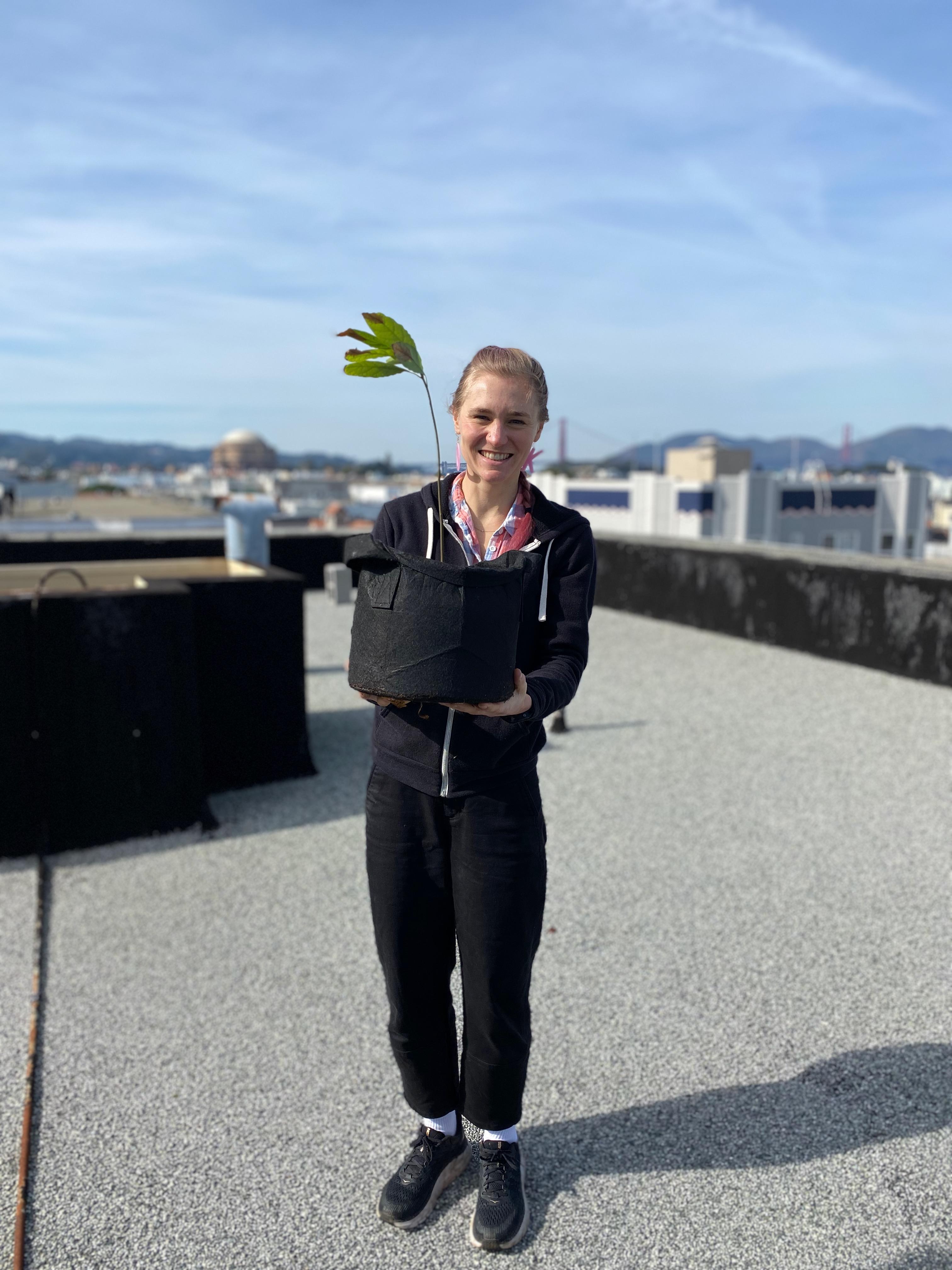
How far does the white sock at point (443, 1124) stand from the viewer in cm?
228

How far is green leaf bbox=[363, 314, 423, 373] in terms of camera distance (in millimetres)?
1741

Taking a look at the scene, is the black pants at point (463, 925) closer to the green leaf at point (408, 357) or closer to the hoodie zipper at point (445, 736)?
the hoodie zipper at point (445, 736)

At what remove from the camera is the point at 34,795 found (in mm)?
4336

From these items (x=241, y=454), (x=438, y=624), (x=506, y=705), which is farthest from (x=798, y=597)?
(x=241, y=454)

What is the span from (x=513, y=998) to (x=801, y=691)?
570 cm

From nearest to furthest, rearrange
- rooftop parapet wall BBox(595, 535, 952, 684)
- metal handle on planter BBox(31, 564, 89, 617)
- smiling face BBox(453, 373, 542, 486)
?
smiling face BBox(453, 373, 542, 486)
metal handle on planter BBox(31, 564, 89, 617)
rooftop parapet wall BBox(595, 535, 952, 684)

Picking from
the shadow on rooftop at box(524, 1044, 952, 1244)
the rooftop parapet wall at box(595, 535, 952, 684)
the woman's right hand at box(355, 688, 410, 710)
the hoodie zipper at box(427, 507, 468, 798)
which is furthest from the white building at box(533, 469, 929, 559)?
the woman's right hand at box(355, 688, 410, 710)

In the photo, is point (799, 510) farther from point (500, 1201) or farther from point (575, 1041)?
point (500, 1201)

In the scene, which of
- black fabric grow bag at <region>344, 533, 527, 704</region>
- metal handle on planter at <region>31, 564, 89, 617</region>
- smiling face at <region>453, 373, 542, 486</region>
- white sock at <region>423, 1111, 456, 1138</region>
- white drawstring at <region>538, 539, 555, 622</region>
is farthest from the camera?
metal handle on planter at <region>31, 564, 89, 617</region>

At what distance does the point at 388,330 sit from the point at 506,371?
0.28 metres

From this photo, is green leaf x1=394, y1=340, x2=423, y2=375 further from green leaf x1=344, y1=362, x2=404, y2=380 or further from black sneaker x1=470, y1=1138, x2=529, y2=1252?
black sneaker x1=470, y1=1138, x2=529, y2=1252

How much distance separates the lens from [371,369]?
180 centimetres

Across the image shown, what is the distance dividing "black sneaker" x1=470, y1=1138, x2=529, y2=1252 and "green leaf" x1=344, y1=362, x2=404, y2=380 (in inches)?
70.6

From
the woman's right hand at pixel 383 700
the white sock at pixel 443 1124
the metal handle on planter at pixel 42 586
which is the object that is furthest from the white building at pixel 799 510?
the woman's right hand at pixel 383 700
